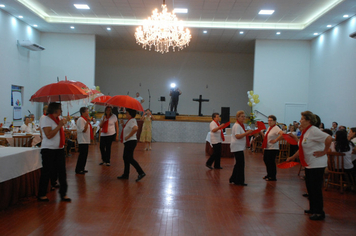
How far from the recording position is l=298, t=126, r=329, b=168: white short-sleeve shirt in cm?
420

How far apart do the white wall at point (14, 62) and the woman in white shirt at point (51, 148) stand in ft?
30.4

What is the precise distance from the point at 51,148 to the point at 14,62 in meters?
11.5

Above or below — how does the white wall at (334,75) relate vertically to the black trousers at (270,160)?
above

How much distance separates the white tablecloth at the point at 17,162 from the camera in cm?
406

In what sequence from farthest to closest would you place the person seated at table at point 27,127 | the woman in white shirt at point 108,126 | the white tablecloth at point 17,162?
the person seated at table at point 27,127
the woman in white shirt at point 108,126
the white tablecloth at point 17,162

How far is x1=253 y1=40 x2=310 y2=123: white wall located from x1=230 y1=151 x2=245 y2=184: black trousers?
10950mm

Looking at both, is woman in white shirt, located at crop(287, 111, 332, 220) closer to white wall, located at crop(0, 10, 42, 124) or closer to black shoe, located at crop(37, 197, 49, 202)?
black shoe, located at crop(37, 197, 49, 202)

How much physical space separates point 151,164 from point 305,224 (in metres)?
5.18

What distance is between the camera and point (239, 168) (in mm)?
6273

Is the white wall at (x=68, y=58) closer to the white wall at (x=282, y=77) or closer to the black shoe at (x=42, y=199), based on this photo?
the white wall at (x=282, y=77)

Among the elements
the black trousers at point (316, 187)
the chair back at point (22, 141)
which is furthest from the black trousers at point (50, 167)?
the black trousers at point (316, 187)

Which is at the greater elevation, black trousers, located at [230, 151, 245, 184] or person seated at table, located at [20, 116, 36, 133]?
person seated at table, located at [20, 116, 36, 133]

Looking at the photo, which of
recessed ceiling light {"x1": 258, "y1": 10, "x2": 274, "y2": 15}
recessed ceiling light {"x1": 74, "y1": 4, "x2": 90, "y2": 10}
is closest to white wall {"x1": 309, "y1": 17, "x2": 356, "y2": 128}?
recessed ceiling light {"x1": 258, "y1": 10, "x2": 274, "y2": 15}

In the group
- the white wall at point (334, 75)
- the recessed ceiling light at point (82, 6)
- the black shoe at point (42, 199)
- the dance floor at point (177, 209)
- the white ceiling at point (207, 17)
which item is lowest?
the dance floor at point (177, 209)
